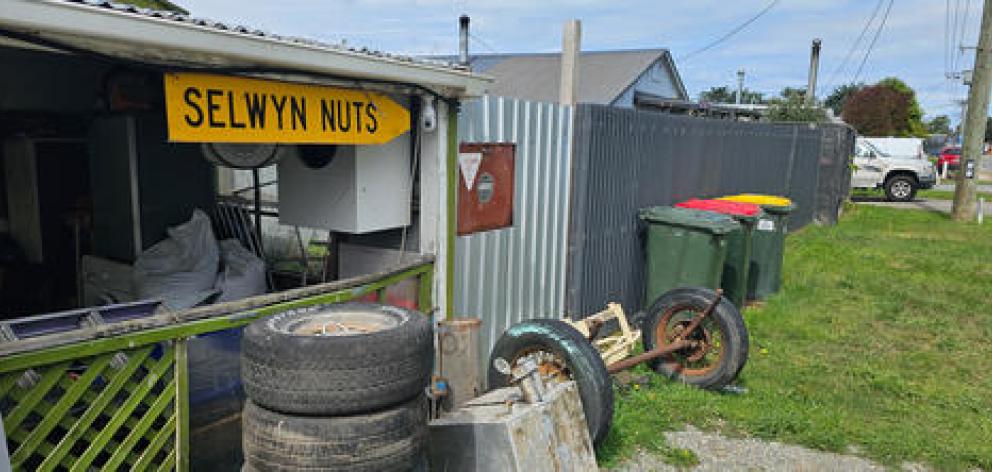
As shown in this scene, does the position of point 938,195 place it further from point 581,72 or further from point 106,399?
point 106,399

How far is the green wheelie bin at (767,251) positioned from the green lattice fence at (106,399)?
6.60 meters

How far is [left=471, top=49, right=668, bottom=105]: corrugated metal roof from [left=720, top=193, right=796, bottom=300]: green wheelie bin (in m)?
18.4

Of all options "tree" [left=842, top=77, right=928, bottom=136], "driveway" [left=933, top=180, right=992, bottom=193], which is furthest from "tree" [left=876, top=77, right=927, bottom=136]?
"driveway" [left=933, top=180, right=992, bottom=193]

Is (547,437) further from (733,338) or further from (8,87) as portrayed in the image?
(8,87)

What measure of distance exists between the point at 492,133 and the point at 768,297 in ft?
17.0

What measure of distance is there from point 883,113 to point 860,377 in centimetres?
4627

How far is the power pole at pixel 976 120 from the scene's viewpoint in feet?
52.4

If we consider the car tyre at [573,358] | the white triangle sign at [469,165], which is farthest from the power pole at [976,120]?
the car tyre at [573,358]

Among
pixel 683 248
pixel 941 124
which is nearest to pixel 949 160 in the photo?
pixel 683 248

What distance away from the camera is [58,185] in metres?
6.32

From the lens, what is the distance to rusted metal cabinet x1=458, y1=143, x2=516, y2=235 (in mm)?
5043

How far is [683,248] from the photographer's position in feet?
22.9

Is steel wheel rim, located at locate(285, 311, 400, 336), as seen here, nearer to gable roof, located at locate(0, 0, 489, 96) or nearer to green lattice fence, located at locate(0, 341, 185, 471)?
green lattice fence, located at locate(0, 341, 185, 471)

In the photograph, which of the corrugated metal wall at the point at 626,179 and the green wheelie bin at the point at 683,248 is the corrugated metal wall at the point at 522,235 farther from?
the green wheelie bin at the point at 683,248
